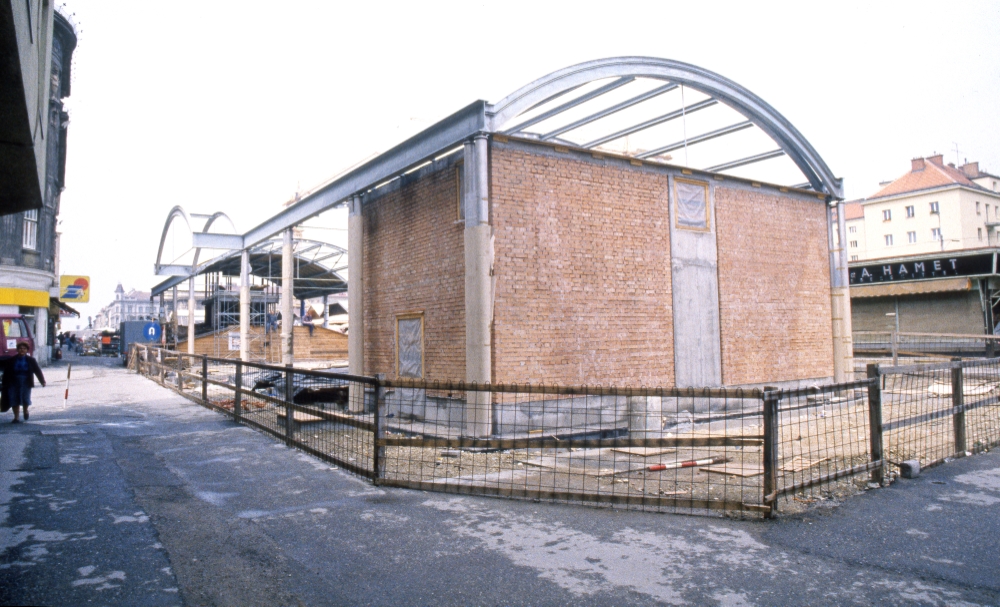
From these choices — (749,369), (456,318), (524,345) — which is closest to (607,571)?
(524,345)

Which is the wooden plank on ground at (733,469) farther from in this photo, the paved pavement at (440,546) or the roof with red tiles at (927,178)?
the roof with red tiles at (927,178)

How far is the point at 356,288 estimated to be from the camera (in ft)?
43.9

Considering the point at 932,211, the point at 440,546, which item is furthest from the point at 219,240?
the point at 932,211

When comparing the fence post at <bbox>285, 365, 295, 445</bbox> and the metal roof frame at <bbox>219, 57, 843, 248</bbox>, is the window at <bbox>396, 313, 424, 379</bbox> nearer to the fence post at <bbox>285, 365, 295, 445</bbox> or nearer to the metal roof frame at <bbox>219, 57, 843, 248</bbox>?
the metal roof frame at <bbox>219, 57, 843, 248</bbox>

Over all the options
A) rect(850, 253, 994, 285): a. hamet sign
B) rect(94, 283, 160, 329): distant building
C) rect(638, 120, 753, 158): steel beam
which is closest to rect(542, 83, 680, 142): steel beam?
rect(638, 120, 753, 158): steel beam

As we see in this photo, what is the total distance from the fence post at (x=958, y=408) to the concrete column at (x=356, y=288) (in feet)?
33.3

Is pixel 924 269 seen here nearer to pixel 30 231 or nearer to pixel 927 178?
pixel 927 178

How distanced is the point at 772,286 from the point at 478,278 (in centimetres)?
780

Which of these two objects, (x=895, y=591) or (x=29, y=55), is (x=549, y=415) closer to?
(x=895, y=591)

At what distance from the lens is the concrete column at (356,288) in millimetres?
13242

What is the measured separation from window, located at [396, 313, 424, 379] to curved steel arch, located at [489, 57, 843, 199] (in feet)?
13.0

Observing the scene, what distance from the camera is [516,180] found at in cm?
1027

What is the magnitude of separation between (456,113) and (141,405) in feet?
31.8

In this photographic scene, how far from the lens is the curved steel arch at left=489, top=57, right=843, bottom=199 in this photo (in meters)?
10.0
